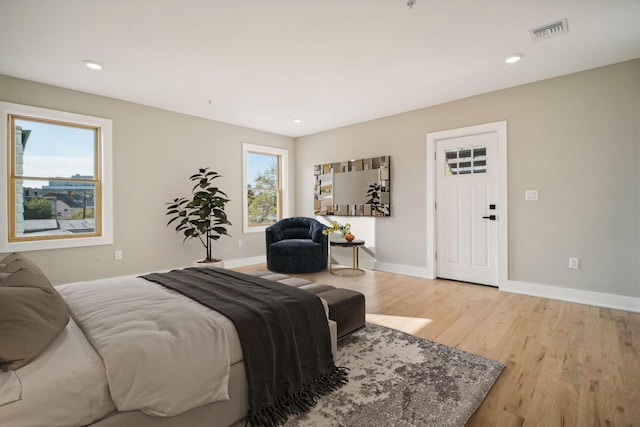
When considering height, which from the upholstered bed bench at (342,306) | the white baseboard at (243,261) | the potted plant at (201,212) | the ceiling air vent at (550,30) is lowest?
the white baseboard at (243,261)

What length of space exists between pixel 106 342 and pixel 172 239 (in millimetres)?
3804

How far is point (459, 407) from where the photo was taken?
1695mm

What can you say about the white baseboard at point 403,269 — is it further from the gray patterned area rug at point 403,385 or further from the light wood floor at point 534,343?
the gray patterned area rug at point 403,385

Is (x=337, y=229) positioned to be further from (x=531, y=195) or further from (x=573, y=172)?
(x=573, y=172)

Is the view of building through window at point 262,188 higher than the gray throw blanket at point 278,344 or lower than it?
higher

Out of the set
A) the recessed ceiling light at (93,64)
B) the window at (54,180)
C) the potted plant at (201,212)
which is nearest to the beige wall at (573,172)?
the potted plant at (201,212)

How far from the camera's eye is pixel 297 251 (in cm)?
495

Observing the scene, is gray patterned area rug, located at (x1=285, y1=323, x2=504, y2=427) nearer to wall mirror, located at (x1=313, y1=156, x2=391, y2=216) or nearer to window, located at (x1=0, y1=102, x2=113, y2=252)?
wall mirror, located at (x1=313, y1=156, x2=391, y2=216)

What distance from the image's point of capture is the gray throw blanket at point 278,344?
1.58 m

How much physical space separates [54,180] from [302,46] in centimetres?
348

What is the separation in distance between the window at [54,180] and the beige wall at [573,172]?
188 inches

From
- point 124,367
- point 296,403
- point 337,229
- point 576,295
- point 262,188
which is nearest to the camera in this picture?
point 124,367

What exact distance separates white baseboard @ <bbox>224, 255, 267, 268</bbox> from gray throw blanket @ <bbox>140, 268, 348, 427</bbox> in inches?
129

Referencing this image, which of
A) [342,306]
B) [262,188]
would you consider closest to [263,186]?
[262,188]
